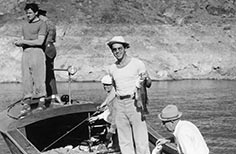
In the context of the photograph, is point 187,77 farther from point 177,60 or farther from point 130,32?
point 130,32

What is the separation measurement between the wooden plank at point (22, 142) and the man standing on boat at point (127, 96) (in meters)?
1.46

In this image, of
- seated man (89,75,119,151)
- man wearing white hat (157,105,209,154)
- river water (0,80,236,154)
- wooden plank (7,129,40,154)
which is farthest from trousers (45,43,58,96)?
man wearing white hat (157,105,209,154)

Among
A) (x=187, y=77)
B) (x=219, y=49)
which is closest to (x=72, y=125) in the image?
(x=187, y=77)

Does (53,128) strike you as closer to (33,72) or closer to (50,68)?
(50,68)

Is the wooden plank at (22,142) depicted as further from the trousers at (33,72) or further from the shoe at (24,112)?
the trousers at (33,72)

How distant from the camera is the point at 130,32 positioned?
4662 centimetres

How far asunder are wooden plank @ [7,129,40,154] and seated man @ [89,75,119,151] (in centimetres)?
137

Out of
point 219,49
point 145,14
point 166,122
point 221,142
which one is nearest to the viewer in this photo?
point 166,122

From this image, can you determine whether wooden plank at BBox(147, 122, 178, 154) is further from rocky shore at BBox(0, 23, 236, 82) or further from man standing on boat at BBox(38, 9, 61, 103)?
rocky shore at BBox(0, 23, 236, 82)

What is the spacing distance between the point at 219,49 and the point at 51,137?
119 feet

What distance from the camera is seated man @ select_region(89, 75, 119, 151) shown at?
9.34 m

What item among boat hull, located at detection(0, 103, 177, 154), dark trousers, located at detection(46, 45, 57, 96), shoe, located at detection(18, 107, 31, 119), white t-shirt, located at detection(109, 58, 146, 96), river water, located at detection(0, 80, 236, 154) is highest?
white t-shirt, located at detection(109, 58, 146, 96)

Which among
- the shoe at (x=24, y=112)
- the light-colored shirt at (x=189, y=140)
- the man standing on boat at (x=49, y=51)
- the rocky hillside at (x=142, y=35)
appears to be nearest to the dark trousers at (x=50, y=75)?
the man standing on boat at (x=49, y=51)

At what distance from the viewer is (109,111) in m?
10.2
